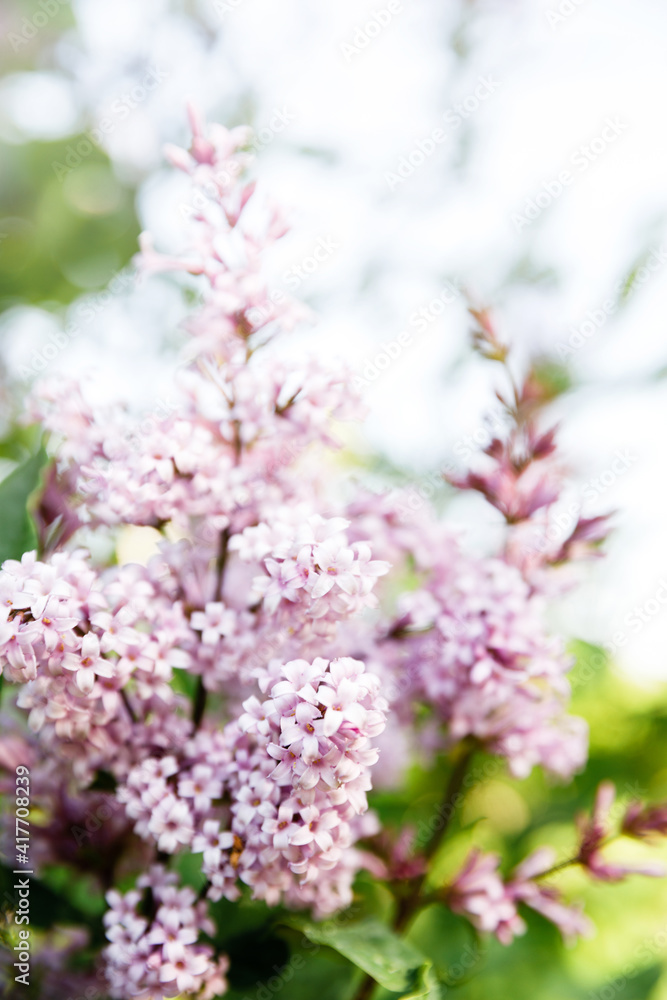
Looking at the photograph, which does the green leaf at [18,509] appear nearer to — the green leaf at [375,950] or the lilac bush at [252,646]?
the lilac bush at [252,646]

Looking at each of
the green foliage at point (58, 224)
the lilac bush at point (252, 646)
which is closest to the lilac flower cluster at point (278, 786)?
the lilac bush at point (252, 646)

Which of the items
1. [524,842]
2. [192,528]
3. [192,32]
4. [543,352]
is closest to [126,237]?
[192,32]

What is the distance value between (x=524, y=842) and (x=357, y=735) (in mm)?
796

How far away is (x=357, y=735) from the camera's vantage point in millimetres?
461

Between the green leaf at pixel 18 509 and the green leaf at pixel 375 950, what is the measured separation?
359 millimetres

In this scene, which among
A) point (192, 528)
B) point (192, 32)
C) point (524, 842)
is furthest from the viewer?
point (192, 32)

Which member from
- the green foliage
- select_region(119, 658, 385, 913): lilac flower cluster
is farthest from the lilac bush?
the green foliage

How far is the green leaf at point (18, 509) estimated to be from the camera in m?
0.63

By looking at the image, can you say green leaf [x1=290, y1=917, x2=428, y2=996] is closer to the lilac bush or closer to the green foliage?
the lilac bush

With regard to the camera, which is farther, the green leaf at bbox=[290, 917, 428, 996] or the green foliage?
the green foliage

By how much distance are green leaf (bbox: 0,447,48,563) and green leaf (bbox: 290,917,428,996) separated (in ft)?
1.18

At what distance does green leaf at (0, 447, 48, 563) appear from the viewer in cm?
63

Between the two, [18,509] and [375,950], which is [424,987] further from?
[18,509]

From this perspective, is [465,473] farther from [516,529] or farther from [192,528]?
[192,528]
